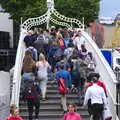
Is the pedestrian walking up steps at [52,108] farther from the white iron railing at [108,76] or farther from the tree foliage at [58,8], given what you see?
the tree foliage at [58,8]

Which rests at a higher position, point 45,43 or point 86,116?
point 45,43

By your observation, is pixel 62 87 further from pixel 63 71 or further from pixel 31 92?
pixel 31 92

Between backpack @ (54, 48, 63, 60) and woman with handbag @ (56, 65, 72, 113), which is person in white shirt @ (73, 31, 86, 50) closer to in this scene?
backpack @ (54, 48, 63, 60)

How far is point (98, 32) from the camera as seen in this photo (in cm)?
11981

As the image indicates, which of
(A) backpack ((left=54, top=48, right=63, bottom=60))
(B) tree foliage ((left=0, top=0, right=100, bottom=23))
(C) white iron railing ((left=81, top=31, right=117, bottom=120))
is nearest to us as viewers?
(C) white iron railing ((left=81, top=31, right=117, bottom=120))

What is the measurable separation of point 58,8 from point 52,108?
1612 inches

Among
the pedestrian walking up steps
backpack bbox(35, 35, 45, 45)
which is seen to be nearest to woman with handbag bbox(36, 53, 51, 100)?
the pedestrian walking up steps

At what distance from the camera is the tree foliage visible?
202 feet

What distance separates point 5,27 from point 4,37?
1.13 m

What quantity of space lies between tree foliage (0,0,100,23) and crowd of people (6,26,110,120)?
98.7 ft

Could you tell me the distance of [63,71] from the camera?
21.4 metres

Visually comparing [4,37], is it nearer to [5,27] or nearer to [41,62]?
[5,27]

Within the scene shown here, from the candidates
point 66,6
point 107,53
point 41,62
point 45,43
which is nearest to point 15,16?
point 66,6

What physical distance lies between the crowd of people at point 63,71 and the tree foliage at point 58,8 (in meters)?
30.1
